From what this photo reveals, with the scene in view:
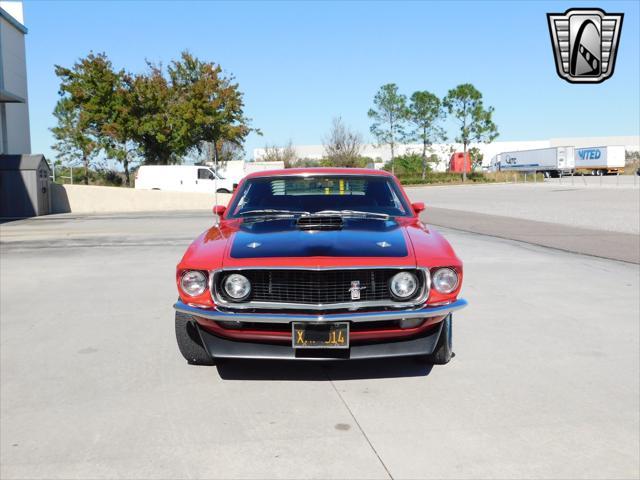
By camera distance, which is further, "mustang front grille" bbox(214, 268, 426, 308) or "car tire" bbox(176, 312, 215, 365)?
"car tire" bbox(176, 312, 215, 365)

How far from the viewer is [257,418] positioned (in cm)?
Result: 377

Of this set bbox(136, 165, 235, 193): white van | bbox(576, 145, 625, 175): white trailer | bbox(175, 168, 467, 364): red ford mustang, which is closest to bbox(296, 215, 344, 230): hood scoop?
bbox(175, 168, 467, 364): red ford mustang

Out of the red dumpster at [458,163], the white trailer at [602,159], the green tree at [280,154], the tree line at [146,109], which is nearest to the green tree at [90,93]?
the tree line at [146,109]

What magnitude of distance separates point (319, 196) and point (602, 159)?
71.8 meters

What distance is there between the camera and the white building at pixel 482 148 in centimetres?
7719

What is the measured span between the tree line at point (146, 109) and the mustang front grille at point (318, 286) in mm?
31836

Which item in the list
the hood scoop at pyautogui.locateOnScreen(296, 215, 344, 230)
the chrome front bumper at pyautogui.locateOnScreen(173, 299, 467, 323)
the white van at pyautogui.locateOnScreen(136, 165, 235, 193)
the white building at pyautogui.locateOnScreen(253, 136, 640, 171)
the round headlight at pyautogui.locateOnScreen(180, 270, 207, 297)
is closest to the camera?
the chrome front bumper at pyautogui.locateOnScreen(173, 299, 467, 323)

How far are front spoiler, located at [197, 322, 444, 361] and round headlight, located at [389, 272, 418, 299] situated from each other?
1.00ft

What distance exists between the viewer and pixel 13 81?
30406mm

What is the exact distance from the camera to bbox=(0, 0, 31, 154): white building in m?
28.7

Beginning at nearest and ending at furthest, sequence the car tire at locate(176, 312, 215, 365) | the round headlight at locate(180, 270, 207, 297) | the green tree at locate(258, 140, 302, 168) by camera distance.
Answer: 1. the round headlight at locate(180, 270, 207, 297)
2. the car tire at locate(176, 312, 215, 365)
3. the green tree at locate(258, 140, 302, 168)

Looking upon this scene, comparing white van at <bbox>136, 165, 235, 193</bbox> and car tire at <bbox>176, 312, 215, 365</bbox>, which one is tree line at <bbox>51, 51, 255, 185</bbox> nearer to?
white van at <bbox>136, 165, 235, 193</bbox>

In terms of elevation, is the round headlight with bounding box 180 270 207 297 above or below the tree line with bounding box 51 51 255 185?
below

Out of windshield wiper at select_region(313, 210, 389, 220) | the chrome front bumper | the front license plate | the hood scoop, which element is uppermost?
windshield wiper at select_region(313, 210, 389, 220)
